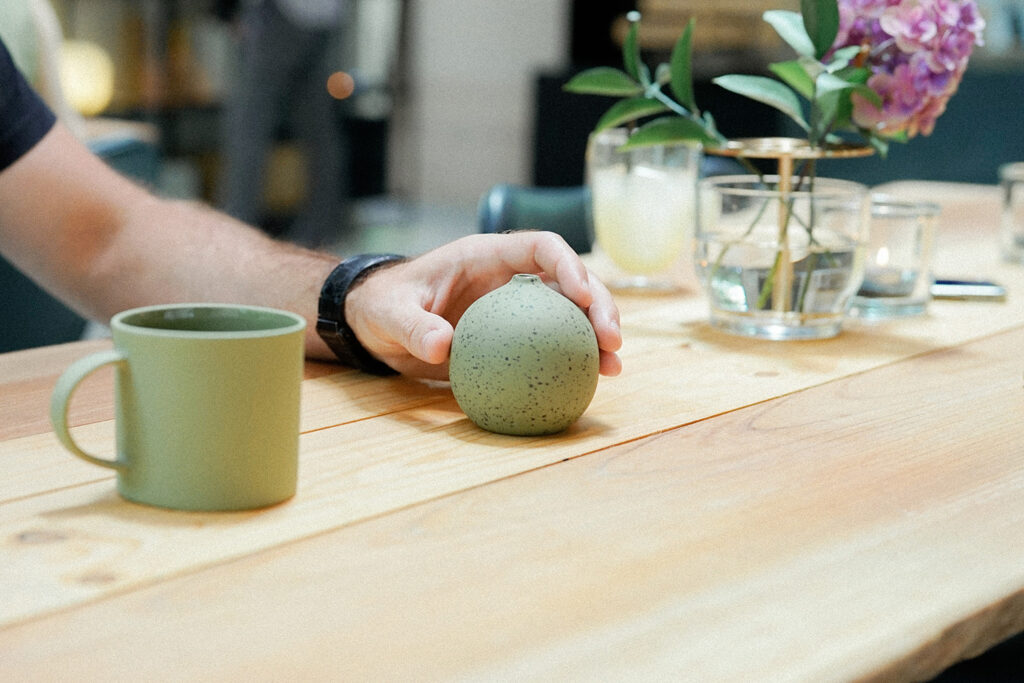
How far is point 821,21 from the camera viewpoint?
1018 millimetres

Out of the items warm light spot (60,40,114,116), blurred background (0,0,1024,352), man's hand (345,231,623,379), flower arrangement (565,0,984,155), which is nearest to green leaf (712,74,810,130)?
flower arrangement (565,0,984,155)

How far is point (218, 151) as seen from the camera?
15.9 ft

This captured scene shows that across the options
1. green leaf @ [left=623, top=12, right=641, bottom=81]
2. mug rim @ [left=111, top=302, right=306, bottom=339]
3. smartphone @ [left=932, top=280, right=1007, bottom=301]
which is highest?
green leaf @ [left=623, top=12, right=641, bottom=81]

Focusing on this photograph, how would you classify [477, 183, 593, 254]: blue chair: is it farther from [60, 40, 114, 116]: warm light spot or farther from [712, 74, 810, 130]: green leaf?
[60, 40, 114, 116]: warm light spot

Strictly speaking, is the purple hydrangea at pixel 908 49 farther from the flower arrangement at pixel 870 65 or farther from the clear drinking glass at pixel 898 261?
the clear drinking glass at pixel 898 261

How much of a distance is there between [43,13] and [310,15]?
241 centimetres

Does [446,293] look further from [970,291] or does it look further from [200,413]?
[970,291]

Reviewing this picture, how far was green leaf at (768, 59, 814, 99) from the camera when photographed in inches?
40.5

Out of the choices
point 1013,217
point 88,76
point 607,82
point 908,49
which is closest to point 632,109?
point 607,82

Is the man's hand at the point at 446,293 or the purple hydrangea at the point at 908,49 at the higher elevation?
the purple hydrangea at the point at 908,49

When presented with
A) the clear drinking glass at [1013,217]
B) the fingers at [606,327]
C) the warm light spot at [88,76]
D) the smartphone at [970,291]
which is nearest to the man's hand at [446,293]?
the fingers at [606,327]

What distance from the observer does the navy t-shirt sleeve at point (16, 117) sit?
3.47 feet

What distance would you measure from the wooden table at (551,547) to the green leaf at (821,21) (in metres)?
0.36

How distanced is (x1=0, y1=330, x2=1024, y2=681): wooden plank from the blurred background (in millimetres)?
1265
